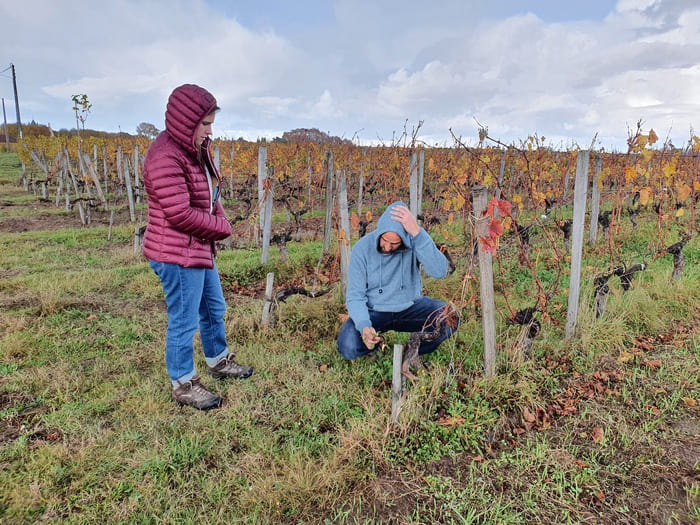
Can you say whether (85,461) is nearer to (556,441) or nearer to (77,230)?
(556,441)

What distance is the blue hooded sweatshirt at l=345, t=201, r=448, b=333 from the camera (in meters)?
2.60

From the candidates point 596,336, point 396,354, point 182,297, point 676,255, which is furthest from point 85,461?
point 676,255

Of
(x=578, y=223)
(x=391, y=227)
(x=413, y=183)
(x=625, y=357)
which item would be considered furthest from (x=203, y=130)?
(x=625, y=357)

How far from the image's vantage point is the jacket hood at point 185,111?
2078 millimetres

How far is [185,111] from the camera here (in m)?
2.08

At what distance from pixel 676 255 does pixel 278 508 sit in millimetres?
4294

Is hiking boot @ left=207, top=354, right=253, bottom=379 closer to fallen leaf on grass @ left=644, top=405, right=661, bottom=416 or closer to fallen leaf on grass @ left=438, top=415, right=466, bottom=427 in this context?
fallen leaf on grass @ left=438, top=415, right=466, bottom=427

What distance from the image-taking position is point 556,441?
2.23m

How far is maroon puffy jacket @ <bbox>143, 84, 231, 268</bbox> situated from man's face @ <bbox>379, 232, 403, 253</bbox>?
3.15ft

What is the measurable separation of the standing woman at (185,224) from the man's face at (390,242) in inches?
37.0

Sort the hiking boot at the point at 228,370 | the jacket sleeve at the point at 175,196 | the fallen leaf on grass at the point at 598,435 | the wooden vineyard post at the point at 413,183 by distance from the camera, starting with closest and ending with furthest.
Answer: the jacket sleeve at the point at 175,196, the fallen leaf on grass at the point at 598,435, the hiking boot at the point at 228,370, the wooden vineyard post at the point at 413,183

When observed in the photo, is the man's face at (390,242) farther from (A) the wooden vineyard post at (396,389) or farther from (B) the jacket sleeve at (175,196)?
(B) the jacket sleeve at (175,196)

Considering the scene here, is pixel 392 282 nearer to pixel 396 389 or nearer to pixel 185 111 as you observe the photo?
pixel 396 389

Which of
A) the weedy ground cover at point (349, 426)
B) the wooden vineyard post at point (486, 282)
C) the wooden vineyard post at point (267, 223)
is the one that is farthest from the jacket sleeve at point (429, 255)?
the wooden vineyard post at point (267, 223)
